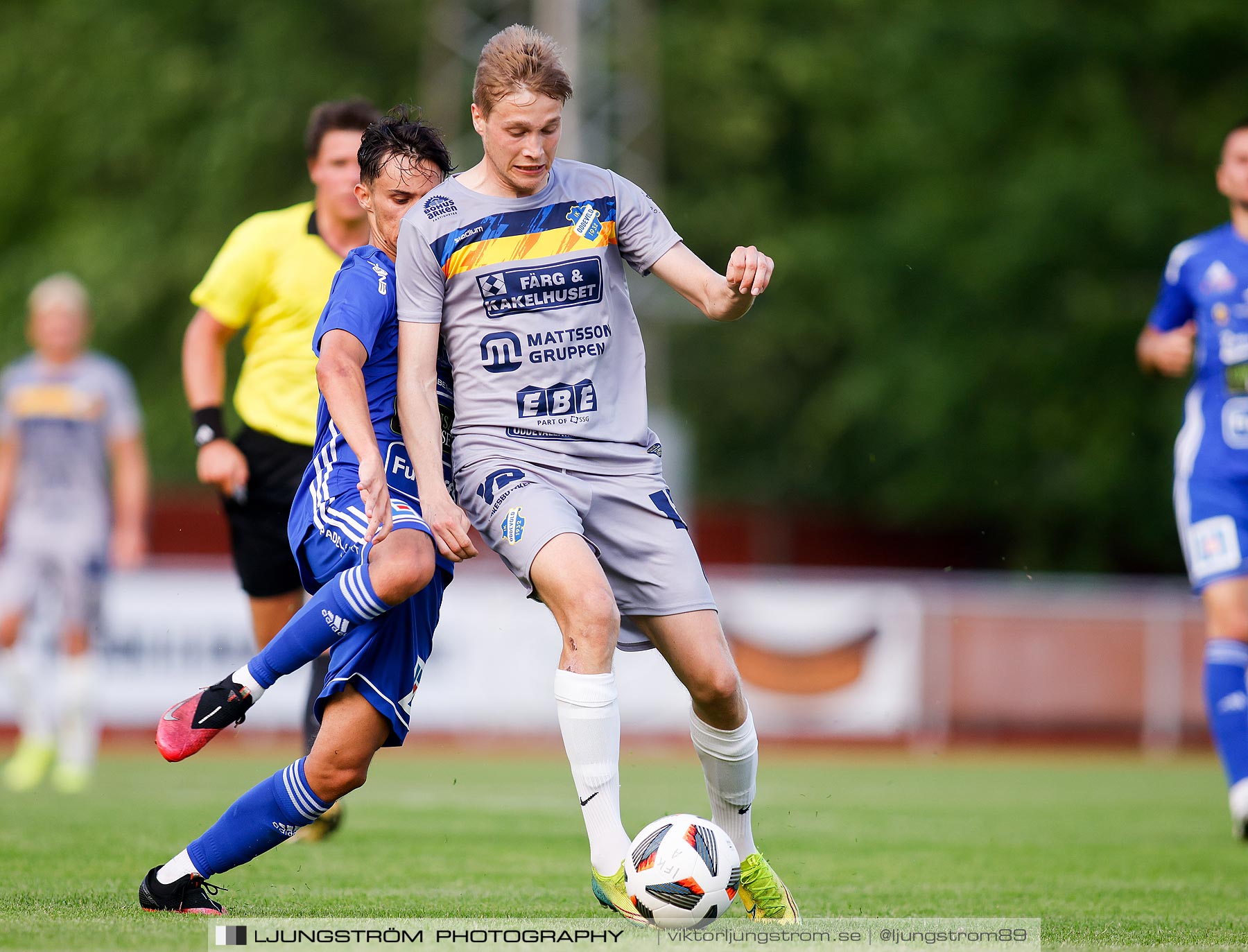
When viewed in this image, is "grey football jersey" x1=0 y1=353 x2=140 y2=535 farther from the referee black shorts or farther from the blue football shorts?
the blue football shorts

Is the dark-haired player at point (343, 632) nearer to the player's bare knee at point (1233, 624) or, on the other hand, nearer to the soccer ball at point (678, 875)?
the soccer ball at point (678, 875)

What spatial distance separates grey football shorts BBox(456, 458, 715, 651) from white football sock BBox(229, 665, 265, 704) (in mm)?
752

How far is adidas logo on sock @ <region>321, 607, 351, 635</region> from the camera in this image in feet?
15.1

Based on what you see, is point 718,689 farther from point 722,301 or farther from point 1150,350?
point 1150,350

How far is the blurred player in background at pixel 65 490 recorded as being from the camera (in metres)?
10.6

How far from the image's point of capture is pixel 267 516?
6.75 meters

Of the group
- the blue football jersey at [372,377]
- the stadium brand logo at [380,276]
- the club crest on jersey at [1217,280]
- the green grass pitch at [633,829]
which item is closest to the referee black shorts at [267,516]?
the green grass pitch at [633,829]

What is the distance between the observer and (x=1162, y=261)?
20625 millimetres

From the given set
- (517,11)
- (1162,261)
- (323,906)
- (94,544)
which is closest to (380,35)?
(517,11)

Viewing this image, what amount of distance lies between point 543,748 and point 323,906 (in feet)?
31.2

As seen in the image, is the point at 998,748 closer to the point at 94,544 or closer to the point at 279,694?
the point at 279,694

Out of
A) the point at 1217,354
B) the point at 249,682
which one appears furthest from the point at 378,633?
the point at 1217,354

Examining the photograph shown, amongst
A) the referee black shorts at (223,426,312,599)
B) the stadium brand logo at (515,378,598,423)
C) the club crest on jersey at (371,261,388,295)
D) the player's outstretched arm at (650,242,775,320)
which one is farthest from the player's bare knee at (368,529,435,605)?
the referee black shorts at (223,426,312,599)

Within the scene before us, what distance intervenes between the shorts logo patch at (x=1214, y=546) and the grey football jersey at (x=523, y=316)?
11.0 feet
